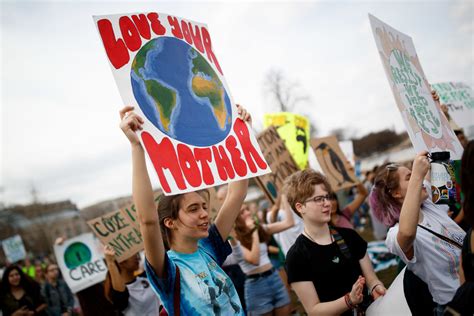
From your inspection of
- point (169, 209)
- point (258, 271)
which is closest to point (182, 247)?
point (169, 209)

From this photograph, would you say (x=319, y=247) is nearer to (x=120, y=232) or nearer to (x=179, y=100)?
(x=179, y=100)

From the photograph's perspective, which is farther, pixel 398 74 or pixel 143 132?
pixel 398 74

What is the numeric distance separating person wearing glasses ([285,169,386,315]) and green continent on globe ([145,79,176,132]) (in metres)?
1.04

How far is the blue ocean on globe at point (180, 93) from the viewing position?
187cm

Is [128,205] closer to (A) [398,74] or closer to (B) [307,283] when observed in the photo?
(B) [307,283]

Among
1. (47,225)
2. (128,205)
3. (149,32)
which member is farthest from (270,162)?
(47,225)

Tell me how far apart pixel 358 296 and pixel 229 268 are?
8.94ft

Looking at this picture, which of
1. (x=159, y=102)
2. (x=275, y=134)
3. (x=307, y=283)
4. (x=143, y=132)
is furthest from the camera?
(x=275, y=134)

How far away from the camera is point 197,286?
5.84ft

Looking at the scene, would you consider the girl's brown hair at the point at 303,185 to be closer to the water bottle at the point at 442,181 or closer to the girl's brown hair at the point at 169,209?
the water bottle at the point at 442,181

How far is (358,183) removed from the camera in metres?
4.70

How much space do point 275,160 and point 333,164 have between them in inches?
31.4

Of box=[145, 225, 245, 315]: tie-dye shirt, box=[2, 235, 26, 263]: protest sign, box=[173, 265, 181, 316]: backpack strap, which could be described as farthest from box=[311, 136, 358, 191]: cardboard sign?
box=[2, 235, 26, 263]: protest sign

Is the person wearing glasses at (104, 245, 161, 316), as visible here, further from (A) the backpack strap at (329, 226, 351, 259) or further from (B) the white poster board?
(B) the white poster board
